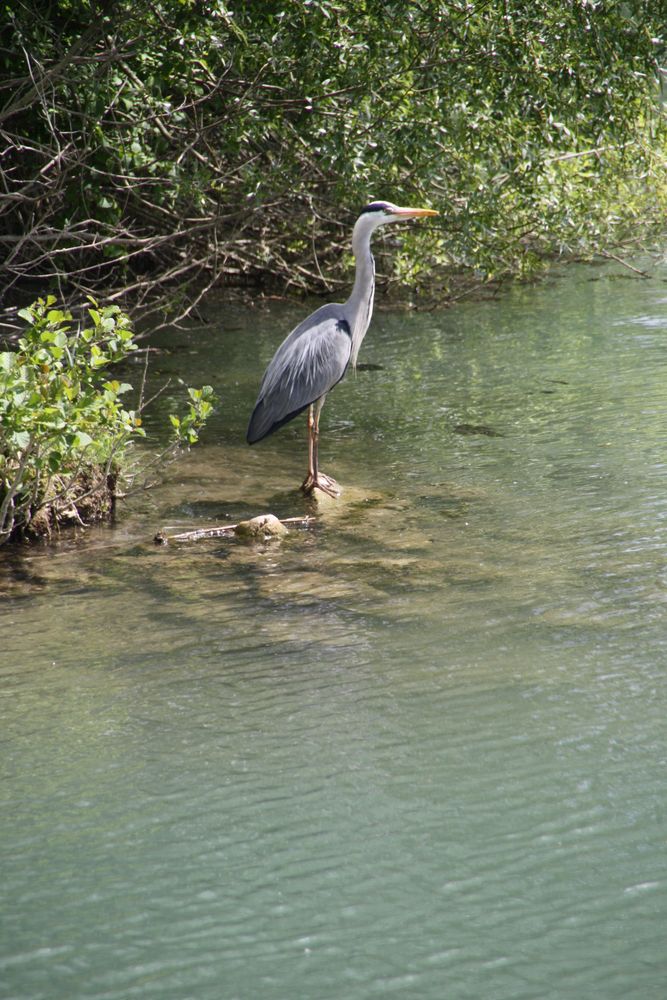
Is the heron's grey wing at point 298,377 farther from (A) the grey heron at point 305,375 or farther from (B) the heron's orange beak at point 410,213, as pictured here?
(B) the heron's orange beak at point 410,213

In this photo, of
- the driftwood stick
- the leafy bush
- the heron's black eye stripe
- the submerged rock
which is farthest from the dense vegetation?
the submerged rock

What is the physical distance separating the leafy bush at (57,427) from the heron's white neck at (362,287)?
1516mm

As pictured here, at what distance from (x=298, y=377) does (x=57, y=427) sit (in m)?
2.00

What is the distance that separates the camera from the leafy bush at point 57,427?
4.94 meters

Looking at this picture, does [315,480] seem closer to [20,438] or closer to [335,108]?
[20,438]

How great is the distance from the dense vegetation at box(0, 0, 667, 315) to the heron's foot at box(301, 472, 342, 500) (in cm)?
231

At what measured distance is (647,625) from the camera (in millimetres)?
4352

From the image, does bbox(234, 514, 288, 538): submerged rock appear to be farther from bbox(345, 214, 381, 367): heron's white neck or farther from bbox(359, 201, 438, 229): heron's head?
bbox(359, 201, 438, 229): heron's head

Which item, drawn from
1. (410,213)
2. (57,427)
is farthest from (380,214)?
(57,427)

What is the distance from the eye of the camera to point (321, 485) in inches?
251

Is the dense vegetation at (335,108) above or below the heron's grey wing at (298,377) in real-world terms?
above

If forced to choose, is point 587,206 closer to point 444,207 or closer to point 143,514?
point 444,207

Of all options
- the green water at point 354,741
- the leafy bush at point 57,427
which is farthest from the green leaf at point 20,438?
the green water at point 354,741

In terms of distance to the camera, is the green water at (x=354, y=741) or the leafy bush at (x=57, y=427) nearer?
the green water at (x=354, y=741)
